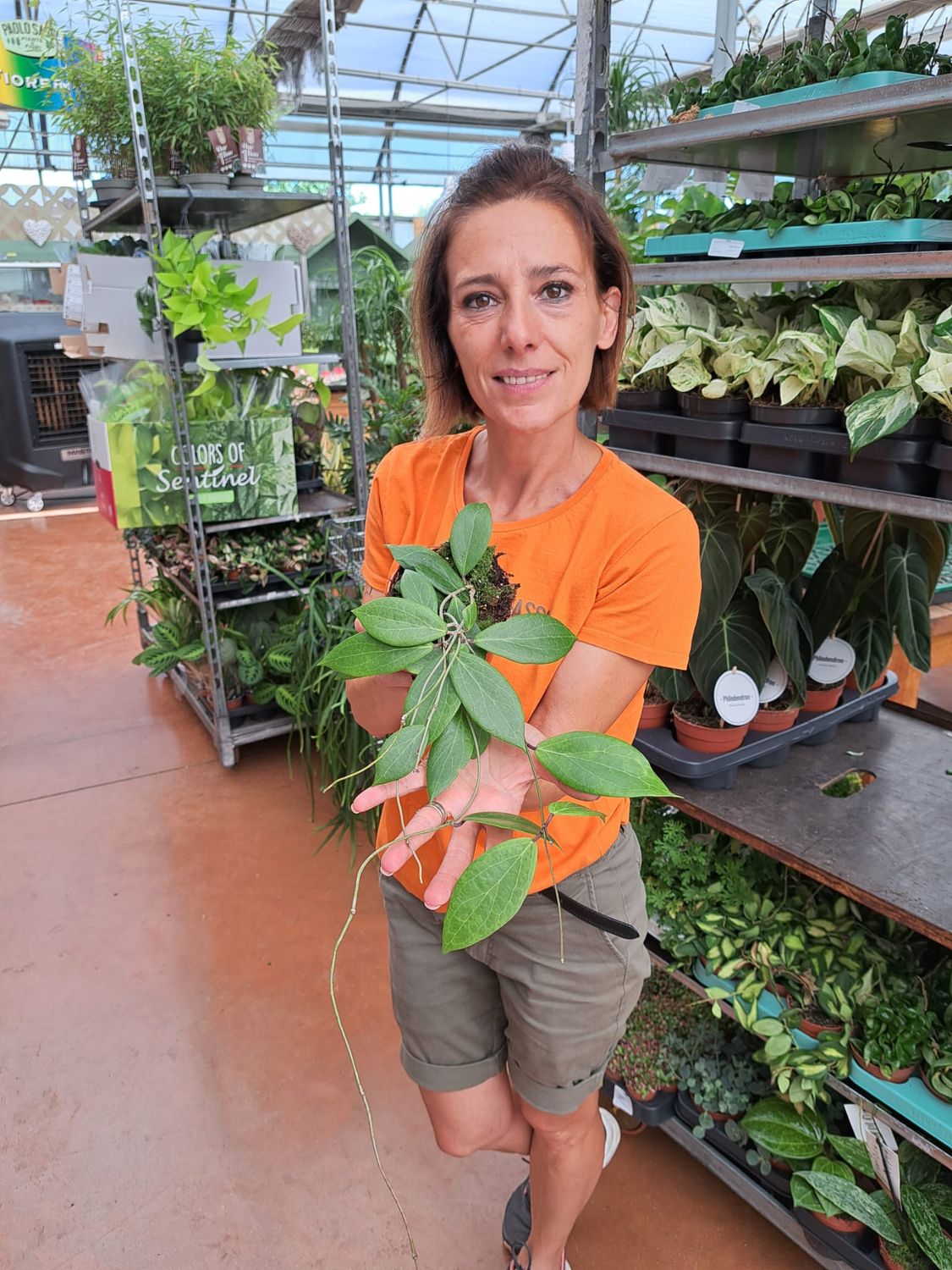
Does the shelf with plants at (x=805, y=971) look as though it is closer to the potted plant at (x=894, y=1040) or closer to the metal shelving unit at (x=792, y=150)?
the potted plant at (x=894, y=1040)

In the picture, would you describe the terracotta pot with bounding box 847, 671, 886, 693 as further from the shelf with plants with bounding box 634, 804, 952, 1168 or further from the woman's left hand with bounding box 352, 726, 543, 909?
the woman's left hand with bounding box 352, 726, 543, 909

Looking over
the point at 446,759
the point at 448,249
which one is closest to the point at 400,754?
the point at 446,759

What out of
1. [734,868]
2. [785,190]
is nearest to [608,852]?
[734,868]

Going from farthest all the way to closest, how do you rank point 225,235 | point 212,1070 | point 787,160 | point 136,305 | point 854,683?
point 225,235 < point 136,305 < point 212,1070 < point 854,683 < point 787,160

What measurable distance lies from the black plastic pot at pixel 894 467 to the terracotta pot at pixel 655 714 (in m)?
0.51

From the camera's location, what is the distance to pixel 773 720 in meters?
1.54

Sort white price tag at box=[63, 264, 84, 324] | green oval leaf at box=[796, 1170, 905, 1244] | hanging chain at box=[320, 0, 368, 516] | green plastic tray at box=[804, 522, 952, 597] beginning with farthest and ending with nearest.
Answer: white price tag at box=[63, 264, 84, 324]
hanging chain at box=[320, 0, 368, 516]
green plastic tray at box=[804, 522, 952, 597]
green oval leaf at box=[796, 1170, 905, 1244]

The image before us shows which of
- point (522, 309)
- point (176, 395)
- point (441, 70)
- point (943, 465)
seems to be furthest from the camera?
point (441, 70)

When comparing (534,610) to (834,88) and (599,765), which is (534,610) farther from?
(834,88)

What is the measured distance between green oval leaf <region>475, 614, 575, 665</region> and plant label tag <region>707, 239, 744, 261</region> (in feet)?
2.73

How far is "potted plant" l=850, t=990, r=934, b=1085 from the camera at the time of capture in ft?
4.18

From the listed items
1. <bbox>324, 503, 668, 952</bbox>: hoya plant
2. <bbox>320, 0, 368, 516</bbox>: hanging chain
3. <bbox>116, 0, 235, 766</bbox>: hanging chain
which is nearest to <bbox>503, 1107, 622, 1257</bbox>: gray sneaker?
<bbox>324, 503, 668, 952</bbox>: hoya plant

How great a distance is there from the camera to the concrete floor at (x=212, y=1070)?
1523mm

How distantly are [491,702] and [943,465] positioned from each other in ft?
2.31
